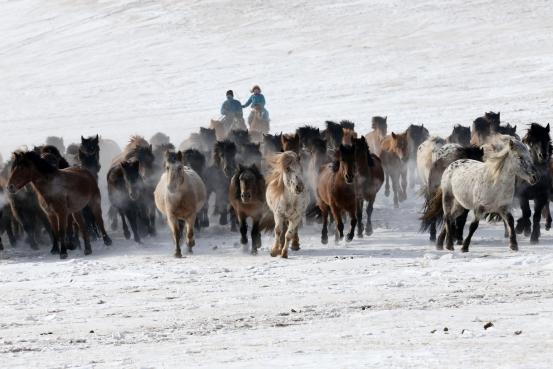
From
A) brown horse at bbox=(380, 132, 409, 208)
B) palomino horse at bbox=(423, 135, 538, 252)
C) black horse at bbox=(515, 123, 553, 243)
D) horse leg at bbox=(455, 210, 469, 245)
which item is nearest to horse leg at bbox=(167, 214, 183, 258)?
palomino horse at bbox=(423, 135, 538, 252)

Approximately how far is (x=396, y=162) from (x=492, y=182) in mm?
7631

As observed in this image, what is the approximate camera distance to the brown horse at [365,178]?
17.1 meters

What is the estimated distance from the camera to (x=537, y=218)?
15250 mm

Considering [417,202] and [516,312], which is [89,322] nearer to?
[516,312]

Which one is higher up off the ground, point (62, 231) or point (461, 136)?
point (461, 136)

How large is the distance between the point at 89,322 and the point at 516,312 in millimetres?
3897

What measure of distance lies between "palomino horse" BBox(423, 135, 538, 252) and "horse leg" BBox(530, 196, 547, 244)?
1.07 metres

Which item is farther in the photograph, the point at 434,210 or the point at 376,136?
the point at 376,136

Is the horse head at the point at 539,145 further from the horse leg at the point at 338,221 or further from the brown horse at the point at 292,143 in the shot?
the brown horse at the point at 292,143

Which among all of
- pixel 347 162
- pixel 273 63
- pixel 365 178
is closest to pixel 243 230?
pixel 347 162

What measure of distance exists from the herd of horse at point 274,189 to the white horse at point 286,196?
0.05ft

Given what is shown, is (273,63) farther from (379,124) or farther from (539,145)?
(539,145)

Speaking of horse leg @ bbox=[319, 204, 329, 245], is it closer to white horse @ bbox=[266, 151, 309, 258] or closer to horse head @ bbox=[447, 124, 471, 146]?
white horse @ bbox=[266, 151, 309, 258]

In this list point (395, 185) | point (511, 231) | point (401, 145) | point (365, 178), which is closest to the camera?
point (511, 231)
